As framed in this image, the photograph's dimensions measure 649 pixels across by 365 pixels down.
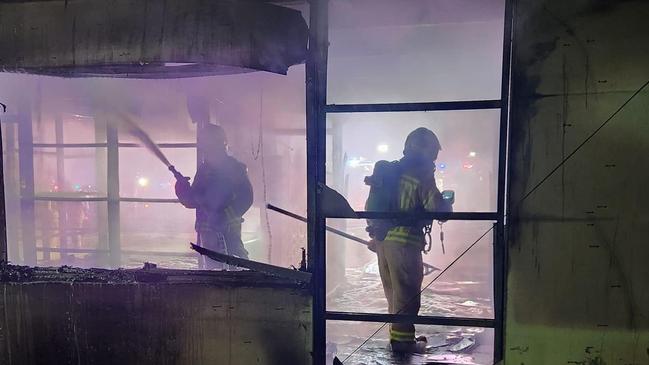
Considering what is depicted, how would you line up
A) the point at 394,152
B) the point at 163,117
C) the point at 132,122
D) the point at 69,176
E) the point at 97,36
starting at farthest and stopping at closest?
the point at 69,176, the point at 163,117, the point at 132,122, the point at 394,152, the point at 97,36

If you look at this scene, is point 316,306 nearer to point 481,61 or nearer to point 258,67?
point 258,67

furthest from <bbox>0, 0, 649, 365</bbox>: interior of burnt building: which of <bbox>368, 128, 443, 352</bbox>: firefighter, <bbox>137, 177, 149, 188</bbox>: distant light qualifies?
<bbox>137, 177, 149, 188</bbox>: distant light

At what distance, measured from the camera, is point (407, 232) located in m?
4.13

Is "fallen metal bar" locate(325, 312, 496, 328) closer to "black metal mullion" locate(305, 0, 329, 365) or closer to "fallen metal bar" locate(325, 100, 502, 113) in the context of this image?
"black metal mullion" locate(305, 0, 329, 365)

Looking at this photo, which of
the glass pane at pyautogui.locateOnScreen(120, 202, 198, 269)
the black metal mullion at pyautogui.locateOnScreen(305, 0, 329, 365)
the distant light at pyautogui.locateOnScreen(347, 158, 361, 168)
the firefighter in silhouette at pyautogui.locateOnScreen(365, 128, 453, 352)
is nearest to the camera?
the black metal mullion at pyautogui.locateOnScreen(305, 0, 329, 365)

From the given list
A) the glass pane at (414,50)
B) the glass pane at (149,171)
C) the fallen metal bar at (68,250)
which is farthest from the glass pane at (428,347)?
the fallen metal bar at (68,250)

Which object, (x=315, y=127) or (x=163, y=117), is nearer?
(x=315, y=127)

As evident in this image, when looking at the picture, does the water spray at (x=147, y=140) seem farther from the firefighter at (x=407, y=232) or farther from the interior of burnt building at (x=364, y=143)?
the firefighter at (x=407, y=232)

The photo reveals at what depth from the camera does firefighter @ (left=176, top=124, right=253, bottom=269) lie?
5090 mm

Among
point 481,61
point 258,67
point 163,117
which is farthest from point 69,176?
point 481,61

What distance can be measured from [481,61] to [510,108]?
1727 mm

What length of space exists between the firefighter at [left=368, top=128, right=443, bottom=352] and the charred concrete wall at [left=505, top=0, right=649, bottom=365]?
31.6 inches

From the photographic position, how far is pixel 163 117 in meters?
5.18

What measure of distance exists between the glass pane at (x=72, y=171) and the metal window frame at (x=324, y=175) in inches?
196
